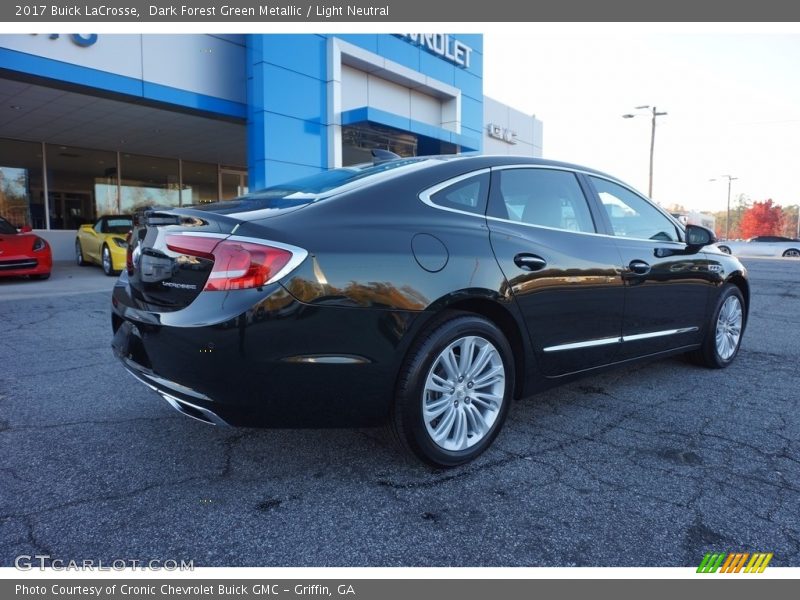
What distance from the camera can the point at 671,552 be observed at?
2.04m

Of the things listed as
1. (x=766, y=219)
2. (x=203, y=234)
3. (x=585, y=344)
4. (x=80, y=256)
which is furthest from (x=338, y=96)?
(x=766, y=219)

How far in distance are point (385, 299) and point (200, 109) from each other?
1193 cm

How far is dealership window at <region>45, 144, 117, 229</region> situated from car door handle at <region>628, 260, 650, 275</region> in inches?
730

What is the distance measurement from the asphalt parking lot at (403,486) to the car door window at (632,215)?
1.12 metres

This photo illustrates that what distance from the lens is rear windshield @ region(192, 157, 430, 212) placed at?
8.40 ft

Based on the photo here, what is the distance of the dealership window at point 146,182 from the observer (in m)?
19.1

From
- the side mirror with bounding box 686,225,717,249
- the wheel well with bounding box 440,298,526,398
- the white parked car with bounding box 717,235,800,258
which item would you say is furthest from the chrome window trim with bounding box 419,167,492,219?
the white parked car with bounding box 717,235,800,258

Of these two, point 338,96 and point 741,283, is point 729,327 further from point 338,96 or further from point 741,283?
point 338,96

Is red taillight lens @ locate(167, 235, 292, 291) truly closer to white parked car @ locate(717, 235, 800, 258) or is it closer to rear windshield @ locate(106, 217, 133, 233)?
rear windshield @ locate(106, 217, 133, 233)

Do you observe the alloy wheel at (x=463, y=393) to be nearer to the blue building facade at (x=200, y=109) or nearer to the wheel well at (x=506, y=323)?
the wheel well at (x=506, y=323)

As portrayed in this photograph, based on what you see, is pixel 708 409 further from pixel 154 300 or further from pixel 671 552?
pixel 154 300

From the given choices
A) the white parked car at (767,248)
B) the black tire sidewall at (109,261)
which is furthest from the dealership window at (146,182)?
the white parked car at (767,248)

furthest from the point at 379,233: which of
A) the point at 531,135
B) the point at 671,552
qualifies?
the point at 531,135

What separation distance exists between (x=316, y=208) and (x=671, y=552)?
6.30ft
